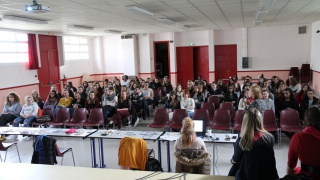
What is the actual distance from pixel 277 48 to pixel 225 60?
2516mm

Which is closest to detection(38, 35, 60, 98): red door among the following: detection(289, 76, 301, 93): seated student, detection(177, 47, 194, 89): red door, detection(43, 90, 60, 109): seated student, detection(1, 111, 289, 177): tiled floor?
detection(43, 90, 60, 109): seated student

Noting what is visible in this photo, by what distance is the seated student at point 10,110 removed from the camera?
780 cm

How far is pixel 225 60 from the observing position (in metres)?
14.9

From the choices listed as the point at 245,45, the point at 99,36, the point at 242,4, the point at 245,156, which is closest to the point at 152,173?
the point at 245,156

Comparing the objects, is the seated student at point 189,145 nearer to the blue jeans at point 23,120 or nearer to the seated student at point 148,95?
the blue jeans at point 23,120

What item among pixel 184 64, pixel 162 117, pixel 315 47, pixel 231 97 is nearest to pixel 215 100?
pixel 231 97

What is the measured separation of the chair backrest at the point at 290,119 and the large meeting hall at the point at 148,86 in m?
0.02

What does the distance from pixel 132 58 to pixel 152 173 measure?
12.0 metres

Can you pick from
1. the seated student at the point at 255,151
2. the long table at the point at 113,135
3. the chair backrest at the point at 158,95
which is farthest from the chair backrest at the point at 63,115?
the seated student at the point at 255,151

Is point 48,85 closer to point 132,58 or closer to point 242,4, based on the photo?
point 132,58

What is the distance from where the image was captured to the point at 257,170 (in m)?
2.76

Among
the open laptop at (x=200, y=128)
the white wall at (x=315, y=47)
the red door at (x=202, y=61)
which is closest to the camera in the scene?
the open laptop at (x=200, y=128)

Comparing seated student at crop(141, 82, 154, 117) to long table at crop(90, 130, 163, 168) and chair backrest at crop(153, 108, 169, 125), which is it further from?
long table at crop(90, 130, 163, 168)

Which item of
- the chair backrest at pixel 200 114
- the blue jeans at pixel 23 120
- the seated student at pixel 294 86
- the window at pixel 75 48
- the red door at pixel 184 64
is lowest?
the blue jeans at pixel 23 120
